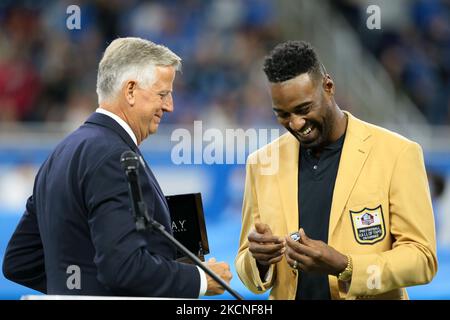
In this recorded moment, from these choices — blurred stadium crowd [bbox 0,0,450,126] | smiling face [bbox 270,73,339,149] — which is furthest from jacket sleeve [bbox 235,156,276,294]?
blurred stadium crowd [bbox 0,0,450,126]

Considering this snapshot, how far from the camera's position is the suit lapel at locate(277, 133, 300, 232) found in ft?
8.84

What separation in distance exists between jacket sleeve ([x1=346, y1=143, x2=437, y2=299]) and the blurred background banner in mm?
2833

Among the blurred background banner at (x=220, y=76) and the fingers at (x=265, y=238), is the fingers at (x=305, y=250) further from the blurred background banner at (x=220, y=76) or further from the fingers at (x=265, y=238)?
the blurred background banner at (x=220, y=76)

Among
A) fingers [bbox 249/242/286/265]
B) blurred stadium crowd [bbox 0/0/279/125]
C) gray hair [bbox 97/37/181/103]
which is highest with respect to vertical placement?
blurred stadium crowd [bbox 0/0/279/125]

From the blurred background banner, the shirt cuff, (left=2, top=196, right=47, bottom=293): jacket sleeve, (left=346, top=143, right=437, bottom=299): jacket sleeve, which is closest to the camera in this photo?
the shirt cuff

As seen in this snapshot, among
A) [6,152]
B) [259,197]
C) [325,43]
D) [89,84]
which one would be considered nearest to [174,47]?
[89,84]

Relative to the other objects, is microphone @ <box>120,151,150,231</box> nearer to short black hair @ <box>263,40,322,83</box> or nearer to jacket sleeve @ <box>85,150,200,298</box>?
jacket sleeve @ <box>85,150,200,298</box>

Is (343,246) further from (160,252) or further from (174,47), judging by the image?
(174,47)

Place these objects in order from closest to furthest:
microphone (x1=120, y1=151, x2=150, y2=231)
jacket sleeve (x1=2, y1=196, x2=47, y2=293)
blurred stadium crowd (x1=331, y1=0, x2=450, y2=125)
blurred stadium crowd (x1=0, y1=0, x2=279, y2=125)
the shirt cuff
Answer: microphone (x1=120, y1=151, x2=150, y2=231)
the shirt cuff
jacket sleeve (x1=2, y1=196, x2=47, y2=293)
blurred stadium crowd (x1=0, y1=0, x2=279, y2=125)
blurred stadium crowd (x1=331, y1=0, x2=450, y2=125)

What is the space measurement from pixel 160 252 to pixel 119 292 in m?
0.17

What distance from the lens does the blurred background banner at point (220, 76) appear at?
578 cm

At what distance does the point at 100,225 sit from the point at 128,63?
1.69 ft

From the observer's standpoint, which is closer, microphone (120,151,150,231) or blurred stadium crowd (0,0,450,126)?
microphone (120,151,150,231)

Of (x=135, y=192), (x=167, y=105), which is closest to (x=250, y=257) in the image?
(x=167, y=105)
